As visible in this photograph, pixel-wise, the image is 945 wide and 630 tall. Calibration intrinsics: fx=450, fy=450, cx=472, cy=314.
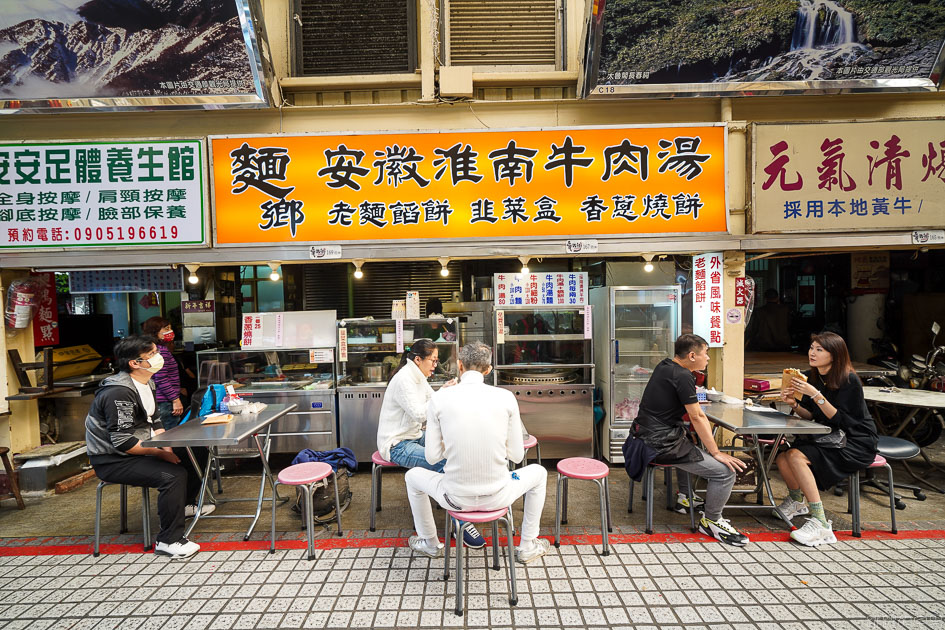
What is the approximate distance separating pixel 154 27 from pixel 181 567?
20.2 ft

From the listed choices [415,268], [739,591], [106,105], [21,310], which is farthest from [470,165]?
[21,310]

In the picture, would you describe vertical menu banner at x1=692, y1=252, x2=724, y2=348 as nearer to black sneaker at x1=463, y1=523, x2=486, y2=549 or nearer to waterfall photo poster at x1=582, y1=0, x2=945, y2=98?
waterfall photo poster at x1=582, y1=0, x2=945, y2=98

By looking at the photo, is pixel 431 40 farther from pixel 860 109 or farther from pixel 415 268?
pixel 860 109

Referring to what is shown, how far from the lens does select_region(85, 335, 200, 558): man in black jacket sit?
4.05 m

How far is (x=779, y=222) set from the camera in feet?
19.6

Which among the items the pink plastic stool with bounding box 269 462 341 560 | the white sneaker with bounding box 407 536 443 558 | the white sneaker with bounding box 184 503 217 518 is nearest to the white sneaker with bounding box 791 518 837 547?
the white sneaker with bounding box 407 536 443 558

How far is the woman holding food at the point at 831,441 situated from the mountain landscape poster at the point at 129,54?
7.14 metres

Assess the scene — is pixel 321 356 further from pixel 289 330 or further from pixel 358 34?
pixel 358 34

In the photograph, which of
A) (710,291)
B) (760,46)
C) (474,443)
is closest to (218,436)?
(474,443)

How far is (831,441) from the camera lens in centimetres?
431

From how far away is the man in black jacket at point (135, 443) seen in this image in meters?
4.05

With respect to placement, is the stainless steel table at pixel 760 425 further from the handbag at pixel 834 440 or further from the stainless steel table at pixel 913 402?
the stainless steel table at pixel 913 402

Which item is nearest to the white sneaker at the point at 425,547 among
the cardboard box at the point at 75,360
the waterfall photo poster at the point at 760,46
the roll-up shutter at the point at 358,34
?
the waterfall photo poster at the point at 760,46

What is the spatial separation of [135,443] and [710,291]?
22.6ft
